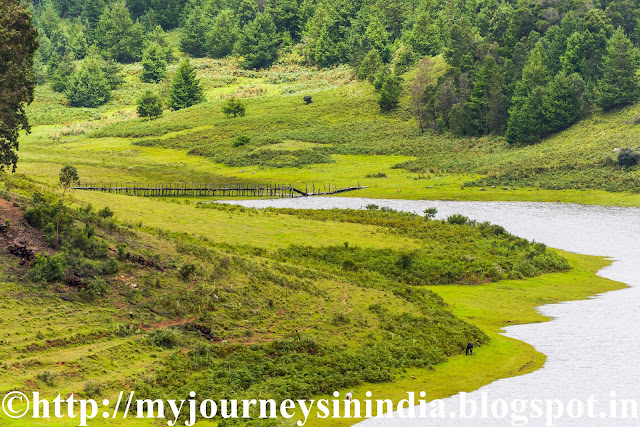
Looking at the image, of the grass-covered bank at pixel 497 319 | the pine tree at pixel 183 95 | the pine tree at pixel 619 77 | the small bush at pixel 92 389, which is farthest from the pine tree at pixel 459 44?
the small bush at pixel 92 389

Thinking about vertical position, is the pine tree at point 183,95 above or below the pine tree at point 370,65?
below

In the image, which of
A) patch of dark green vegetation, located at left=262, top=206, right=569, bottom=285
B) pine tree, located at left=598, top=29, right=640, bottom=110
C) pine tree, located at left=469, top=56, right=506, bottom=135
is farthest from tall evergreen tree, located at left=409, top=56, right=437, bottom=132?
patch of dark green vegetation, located at left=262, top=206, right=569, bottom=285

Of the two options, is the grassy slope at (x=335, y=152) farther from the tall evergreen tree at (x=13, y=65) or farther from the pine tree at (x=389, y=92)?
the tall evergreen tree at (x=13, y=65)

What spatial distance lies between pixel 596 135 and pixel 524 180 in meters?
24.9

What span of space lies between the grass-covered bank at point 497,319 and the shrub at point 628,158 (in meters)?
52.2

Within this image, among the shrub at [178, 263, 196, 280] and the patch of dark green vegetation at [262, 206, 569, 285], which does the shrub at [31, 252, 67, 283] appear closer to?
the shrub at [178, 263, 196, 280]

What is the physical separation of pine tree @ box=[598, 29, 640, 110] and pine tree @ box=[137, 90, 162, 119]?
101 m

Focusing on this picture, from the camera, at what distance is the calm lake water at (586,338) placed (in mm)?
36125

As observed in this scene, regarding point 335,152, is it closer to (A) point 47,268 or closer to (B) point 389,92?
(B) point 389,92

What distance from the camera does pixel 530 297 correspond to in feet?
186

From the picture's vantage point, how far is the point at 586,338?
45.4m

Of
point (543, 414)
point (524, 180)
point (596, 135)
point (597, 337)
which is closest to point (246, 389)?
point (543, 414)

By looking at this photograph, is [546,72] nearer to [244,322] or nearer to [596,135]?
[596,135]

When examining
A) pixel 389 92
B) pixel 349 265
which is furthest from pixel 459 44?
pixel 349 265
